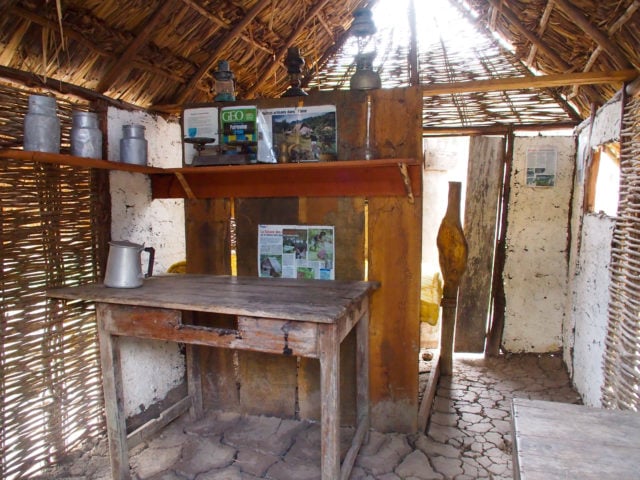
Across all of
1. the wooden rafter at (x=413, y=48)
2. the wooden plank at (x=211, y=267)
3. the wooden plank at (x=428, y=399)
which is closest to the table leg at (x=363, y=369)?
the wooden plank at (x=428, y=399)

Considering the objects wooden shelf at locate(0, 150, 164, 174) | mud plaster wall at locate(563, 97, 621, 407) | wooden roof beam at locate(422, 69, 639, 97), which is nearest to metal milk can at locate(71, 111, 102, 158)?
wooden shelf at locate(0, 150, 164, 174)

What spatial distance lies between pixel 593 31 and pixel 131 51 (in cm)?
261

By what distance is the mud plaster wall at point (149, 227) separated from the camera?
2742 mm

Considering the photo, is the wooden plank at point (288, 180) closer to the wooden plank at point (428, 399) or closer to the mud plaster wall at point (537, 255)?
the wooden plank at point (428, 399)

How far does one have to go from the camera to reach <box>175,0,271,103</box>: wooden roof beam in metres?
2.86

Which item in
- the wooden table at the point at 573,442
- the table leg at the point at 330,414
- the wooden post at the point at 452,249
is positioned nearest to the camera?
the wooden table at the point at 573,442

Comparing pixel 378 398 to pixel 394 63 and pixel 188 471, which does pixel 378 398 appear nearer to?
pixel 188 471

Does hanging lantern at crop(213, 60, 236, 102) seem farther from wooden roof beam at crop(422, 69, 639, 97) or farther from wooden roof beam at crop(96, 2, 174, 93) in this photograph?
wooden roof beam at crop(422, 69, 639, 97)

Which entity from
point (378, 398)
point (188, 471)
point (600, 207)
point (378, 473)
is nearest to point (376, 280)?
point (378, 398)

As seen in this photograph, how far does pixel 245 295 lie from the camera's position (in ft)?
7.18

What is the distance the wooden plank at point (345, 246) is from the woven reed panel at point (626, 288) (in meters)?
1.45

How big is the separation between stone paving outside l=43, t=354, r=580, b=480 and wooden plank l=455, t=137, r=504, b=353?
3.06 feet

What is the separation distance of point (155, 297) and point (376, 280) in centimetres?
129

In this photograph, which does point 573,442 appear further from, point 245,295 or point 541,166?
point 541,166
